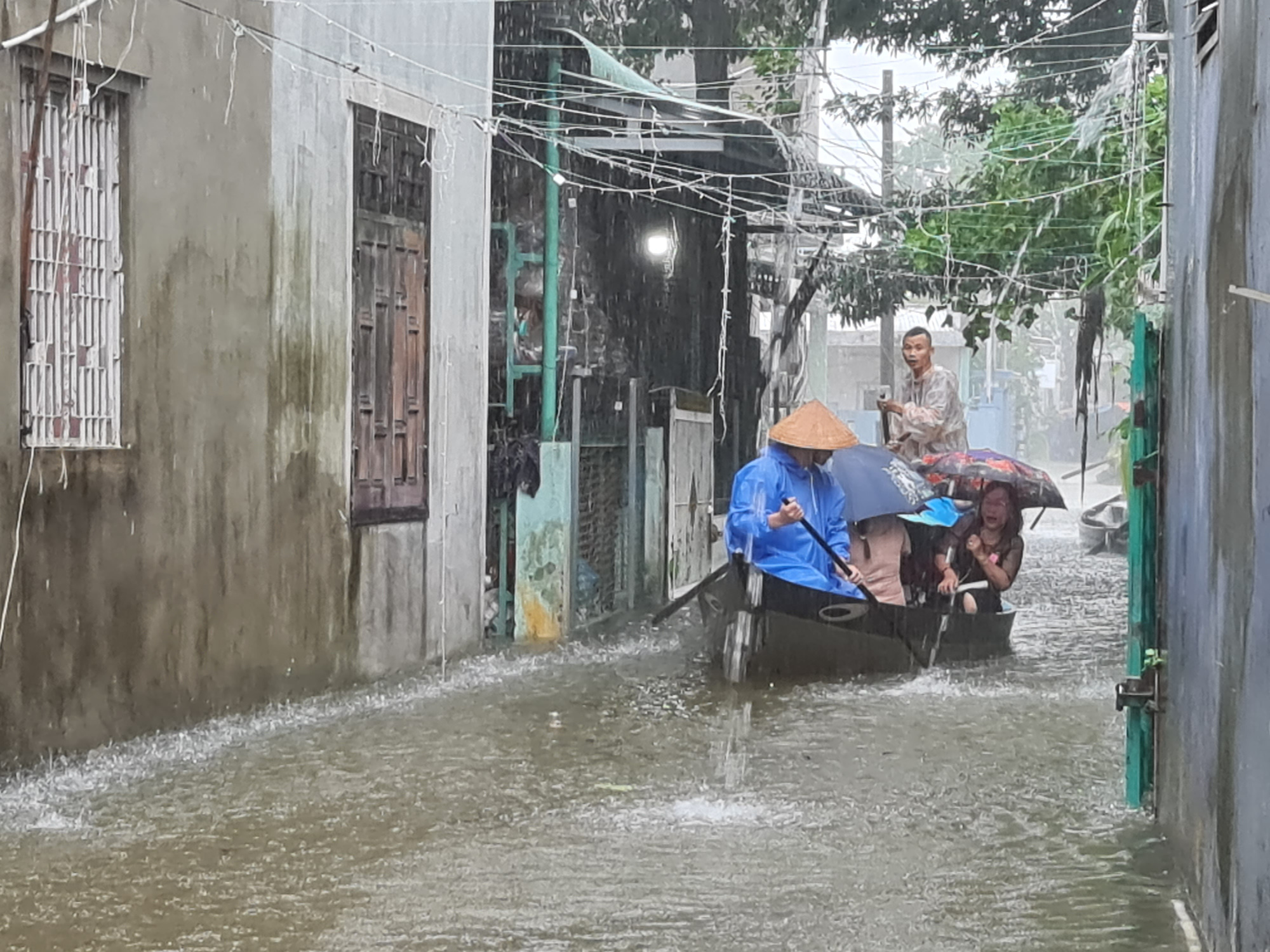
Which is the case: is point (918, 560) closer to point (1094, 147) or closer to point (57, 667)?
point (1094, 147)

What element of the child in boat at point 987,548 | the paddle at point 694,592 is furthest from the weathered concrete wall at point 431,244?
the child in boat at point 987,548

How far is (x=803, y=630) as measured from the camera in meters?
12.3

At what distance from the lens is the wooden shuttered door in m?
11.6

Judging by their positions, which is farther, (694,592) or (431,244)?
(694,592)

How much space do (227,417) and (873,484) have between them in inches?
204

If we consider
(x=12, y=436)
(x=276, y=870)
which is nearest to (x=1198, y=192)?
(x=276, y=870)

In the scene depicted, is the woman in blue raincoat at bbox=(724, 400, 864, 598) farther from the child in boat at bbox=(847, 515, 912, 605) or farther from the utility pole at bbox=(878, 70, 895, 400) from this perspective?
the utility pole at bbox=(878, 70, 895, 400)

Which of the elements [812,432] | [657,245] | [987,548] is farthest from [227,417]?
[657,245]

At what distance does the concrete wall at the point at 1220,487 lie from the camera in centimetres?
446

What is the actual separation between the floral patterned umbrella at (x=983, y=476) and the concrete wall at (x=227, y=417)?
12.9 ft

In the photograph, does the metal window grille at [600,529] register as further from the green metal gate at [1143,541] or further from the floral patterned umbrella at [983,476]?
the green metal gate at [1143,541]

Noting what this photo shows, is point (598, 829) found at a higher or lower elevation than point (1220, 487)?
lower

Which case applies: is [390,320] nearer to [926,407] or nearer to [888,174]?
[926,407]

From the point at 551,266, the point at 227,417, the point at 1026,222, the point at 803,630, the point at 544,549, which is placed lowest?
the point at 803,630
